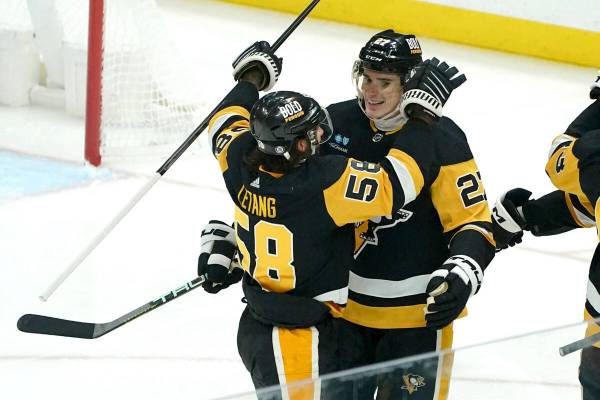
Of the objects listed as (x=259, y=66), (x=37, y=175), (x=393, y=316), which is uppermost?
(x=259, y=66)

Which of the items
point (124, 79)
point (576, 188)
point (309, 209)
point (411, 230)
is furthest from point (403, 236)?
point (124, 79)

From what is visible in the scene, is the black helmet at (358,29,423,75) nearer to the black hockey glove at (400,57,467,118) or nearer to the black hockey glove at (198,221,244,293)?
the black hockey glove at (400,57,467,118)

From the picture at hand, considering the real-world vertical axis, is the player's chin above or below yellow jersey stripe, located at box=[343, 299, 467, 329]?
above

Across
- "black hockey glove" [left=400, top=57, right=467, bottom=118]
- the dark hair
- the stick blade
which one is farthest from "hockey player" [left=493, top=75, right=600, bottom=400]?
the stick blade

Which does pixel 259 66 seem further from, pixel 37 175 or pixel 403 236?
pixel 37 175

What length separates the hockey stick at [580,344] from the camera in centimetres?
192

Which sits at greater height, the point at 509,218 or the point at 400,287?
the point at 509,218

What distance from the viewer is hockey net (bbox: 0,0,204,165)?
5039 mm

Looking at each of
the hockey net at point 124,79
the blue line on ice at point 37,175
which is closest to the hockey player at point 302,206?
the blue line on ice at point 37,175

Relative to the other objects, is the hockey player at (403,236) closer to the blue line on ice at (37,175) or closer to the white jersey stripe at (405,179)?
the white jersey stripe at (405,179)

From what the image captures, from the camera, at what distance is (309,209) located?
2180mm

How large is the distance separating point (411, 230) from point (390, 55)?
0.37 m

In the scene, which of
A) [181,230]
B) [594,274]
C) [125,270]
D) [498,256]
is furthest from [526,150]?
[594,274]

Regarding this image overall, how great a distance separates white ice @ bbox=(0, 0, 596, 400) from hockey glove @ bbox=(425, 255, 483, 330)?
1.00 ft
